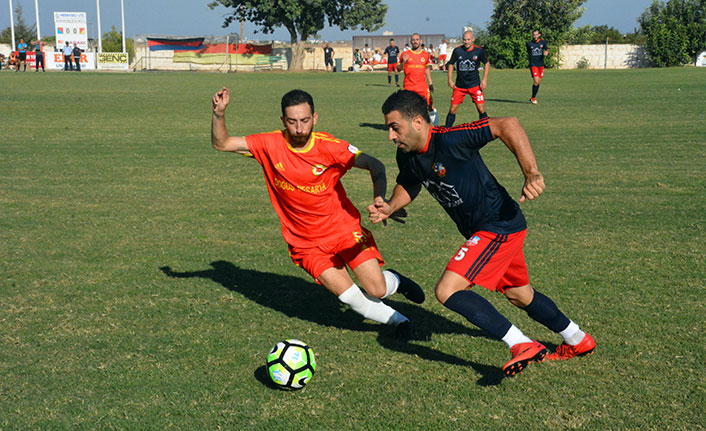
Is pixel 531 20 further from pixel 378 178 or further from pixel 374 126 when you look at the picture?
pixel 378 178

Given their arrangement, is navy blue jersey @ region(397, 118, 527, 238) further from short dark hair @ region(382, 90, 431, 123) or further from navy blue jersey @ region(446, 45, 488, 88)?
navy blue jersey @ region(446, 45, 488, 88)

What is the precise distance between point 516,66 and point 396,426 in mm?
49829

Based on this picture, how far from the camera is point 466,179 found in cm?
455

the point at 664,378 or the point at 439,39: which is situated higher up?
the point at 439,39

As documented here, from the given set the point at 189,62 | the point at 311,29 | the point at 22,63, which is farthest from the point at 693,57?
the point at 22,63

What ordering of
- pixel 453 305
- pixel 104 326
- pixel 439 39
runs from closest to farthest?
pixel 453 305 < pixel 104 326 < pixel 439 39

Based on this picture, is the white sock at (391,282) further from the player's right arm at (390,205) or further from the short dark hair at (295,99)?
the short dark hair at (295,99)

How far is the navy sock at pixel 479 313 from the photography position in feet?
14.3

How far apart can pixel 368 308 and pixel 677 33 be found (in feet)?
179

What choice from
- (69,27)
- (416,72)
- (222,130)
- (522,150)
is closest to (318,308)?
(222,130)

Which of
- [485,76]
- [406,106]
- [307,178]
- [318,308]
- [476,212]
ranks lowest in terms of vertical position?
[318,308]

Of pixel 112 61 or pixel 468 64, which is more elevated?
pixel 112 61

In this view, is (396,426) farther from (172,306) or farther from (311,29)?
(311,29)

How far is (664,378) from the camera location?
4570 millimetres
